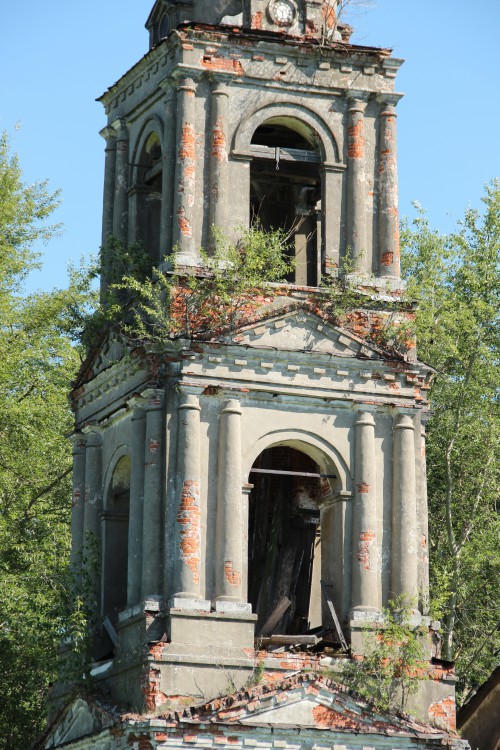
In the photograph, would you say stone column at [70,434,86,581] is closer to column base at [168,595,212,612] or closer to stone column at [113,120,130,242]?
column base at [168,595,212,612]

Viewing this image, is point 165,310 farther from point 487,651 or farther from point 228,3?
Result: point 487,651

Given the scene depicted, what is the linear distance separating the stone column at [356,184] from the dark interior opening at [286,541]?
2850 mm

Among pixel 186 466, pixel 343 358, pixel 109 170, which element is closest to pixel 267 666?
pixel 186 466

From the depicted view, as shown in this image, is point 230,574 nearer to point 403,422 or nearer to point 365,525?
point 365,525

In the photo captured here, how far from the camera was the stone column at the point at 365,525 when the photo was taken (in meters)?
20.9

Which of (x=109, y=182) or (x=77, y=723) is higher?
(x=109, y=182)

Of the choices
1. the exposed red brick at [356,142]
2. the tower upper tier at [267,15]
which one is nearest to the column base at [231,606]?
the exposed red brick at [356,142]

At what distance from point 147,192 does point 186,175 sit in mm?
1839

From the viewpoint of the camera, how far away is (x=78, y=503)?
2288cm

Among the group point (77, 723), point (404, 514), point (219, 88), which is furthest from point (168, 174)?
point (77, 723)

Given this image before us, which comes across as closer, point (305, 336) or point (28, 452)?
point (305, 336)

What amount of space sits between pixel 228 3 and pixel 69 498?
28.4 feet

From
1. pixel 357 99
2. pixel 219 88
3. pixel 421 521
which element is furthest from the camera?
pixel 357 99

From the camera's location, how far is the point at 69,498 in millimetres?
28031
